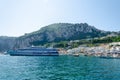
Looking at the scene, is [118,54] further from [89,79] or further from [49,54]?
[89,79]

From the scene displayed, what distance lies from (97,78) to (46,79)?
11762mm

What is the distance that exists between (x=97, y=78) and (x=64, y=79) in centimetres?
775

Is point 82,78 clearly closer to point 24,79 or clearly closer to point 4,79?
point 24,79

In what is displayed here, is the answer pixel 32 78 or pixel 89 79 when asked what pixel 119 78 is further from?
pixel 32 78

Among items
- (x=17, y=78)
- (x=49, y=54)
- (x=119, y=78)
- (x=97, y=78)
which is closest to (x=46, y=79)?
(x=17, y=78)

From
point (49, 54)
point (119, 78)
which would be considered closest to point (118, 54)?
point (49, 54)

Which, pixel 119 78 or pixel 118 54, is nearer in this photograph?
pixel 119 78

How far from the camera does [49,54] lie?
199875mm

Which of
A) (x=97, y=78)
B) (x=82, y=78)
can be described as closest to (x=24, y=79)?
(x=82, y=78)

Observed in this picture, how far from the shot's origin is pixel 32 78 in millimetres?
56906

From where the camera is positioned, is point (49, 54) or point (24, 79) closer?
point (24, 79)

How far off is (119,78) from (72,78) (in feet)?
35.5

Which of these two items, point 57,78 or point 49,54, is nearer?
point 57,78

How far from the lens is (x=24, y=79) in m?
54.7
